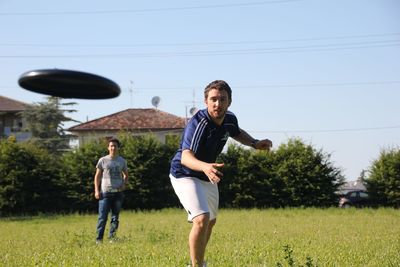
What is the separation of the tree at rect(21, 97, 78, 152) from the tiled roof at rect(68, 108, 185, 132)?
21.1ft

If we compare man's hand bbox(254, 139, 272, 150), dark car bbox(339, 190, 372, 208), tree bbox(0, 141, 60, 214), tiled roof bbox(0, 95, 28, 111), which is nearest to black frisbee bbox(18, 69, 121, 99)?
man's hand bbox(254, 139, 272, 150)

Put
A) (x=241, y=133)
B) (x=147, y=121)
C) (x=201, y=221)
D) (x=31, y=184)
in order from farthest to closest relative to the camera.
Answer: (x=147, y=121), (x=31, y=184), (x=241, y=133), (x=201, y=221)

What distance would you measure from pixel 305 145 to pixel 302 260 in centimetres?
1897

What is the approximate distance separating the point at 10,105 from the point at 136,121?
1898cm

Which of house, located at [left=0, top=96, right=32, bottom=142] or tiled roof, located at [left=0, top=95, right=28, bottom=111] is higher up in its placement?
tiled roof, located at [left=0, top=95, right=28, bottom=111]

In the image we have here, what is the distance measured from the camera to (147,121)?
1929 inches

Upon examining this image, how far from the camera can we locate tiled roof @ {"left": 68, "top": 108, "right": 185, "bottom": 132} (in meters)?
47.2

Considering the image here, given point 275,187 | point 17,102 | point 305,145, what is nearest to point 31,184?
point 275,187

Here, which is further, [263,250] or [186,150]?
[263,250]

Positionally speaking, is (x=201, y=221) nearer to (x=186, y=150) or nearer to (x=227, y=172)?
(x=186, y=150)

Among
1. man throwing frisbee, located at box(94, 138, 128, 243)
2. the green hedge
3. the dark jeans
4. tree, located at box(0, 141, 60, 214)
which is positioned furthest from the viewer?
the green hedge

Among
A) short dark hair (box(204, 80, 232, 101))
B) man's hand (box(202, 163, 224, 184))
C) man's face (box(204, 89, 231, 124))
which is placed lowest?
man's hand (box(202, 163, 224, 184))

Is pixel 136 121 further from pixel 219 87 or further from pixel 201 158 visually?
pixel 219 87

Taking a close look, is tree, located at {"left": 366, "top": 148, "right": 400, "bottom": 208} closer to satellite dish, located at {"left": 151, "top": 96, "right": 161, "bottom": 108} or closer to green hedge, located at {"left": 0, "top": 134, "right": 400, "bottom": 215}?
green hedge, located at {"left": 0, "top": 134, "right": 400, "bottom": 215}
